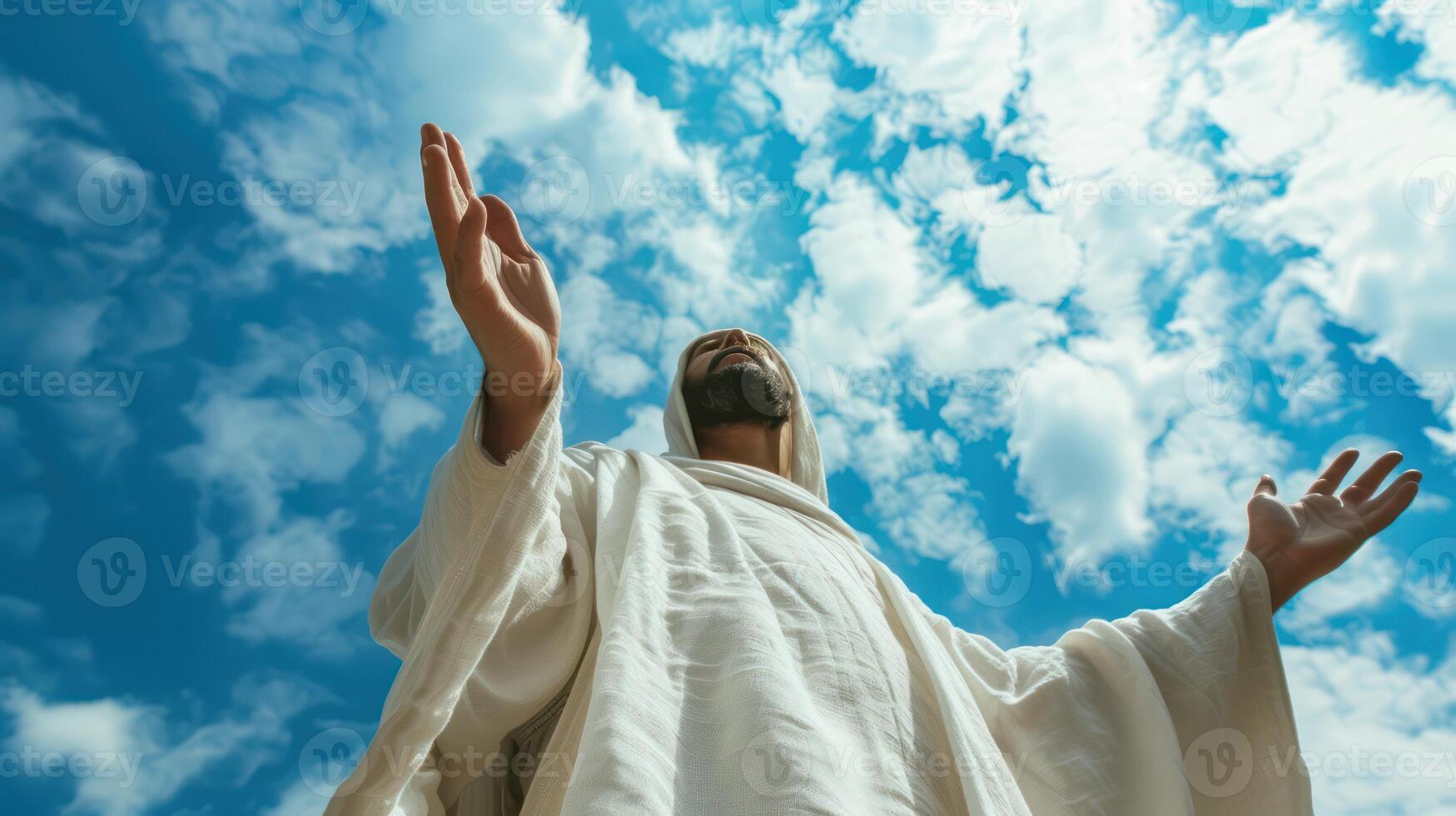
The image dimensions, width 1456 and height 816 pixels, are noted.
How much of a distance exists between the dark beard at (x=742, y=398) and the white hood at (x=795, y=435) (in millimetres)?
108

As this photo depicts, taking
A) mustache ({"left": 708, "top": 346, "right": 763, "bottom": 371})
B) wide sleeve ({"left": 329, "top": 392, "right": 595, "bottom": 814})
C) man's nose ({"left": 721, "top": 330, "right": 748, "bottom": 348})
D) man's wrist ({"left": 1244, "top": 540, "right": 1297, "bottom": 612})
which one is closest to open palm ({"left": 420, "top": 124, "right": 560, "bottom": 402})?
wide sleeve ({"left": 329, "top": 392, "right": 595, "bottom": 814})

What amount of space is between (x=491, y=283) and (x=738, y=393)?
7.58 ft

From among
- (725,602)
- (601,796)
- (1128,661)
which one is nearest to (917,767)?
(725,602)

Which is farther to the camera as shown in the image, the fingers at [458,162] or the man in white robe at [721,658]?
the fingers at [458,162]

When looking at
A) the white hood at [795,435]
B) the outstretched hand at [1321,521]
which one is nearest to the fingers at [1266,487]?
the outstretched hand at [1321,521]

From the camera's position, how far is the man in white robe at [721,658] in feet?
6.77

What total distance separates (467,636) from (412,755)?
28 centimetres

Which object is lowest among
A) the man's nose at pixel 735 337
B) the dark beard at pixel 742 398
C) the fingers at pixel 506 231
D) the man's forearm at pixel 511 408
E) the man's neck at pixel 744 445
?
the man's forearm at pixel 511 408

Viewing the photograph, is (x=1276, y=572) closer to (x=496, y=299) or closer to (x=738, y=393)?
(x=738, y=393)

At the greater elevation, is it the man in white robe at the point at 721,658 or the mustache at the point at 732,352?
the mustache at the point at 732,352

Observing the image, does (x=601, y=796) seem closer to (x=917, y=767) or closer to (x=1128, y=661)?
(x=917, y=767)

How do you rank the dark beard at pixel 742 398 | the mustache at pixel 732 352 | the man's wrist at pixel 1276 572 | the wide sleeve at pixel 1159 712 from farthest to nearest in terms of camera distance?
the mustache at pixel 732 352 < the dark beard at pixel 742 398 < the man's wrist at pixel 1276 572 < the wide sleeve at pixel 1159 712

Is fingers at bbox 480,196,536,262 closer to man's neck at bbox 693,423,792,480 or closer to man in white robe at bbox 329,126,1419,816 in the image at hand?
man in white robe at bbox 329,126,1419,816

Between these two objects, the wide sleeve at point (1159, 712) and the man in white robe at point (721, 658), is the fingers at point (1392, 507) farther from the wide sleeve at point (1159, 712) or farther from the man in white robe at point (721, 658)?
the wide sleeve at point (1159, 712)
